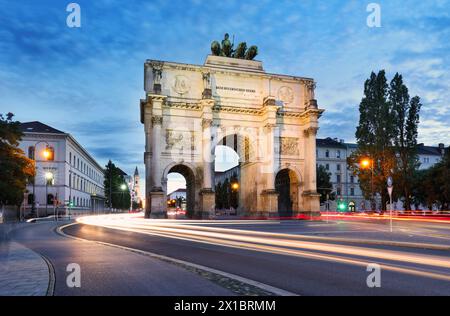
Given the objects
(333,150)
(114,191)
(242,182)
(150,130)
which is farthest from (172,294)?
(114,191)

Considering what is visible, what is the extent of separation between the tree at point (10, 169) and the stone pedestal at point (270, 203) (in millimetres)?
25114

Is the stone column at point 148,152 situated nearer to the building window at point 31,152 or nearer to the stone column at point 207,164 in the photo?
the stone column at point 207,164

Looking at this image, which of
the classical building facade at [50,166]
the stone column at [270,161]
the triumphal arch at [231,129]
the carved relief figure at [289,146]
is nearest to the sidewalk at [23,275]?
the triumphal arch at [231,129]

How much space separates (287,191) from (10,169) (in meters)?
31.5

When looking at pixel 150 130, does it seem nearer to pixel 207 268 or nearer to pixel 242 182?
pixel 242 182

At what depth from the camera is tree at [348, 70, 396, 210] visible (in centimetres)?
5038

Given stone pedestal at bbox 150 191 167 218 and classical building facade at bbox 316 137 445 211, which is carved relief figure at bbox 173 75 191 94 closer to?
stone pedestal at bbox 150 191 167 218

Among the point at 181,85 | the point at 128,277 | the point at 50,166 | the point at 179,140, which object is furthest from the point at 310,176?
the point at 50,166

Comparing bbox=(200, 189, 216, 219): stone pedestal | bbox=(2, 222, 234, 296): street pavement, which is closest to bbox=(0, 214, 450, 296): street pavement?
bbox=(2, 222, 234, 296): street pavement

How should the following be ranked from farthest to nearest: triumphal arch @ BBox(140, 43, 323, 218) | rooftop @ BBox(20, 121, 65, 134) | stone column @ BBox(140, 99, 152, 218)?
1. rooftop @ BBox(20, 121, 65, 134)
2. triumphal arch @ BBox(140, 43, 323, 218)
3. stone column @ BBox(140, 99, 152, 218)

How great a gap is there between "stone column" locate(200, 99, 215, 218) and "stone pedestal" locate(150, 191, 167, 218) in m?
4.10

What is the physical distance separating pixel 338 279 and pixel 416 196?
7589 cm
